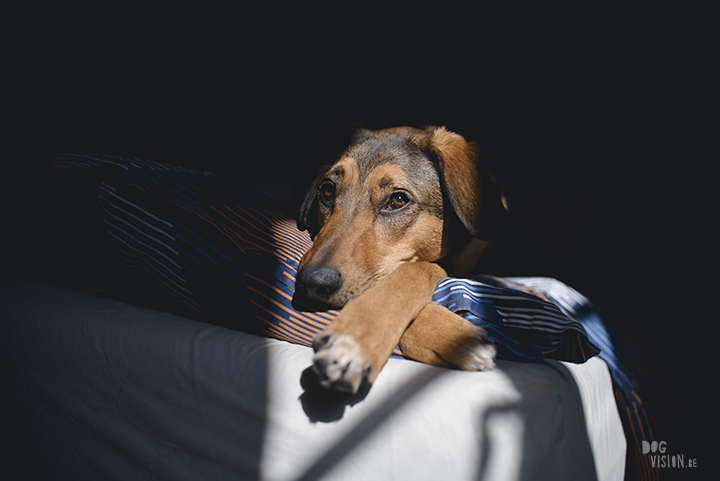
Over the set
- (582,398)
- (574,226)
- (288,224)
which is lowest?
(574,226)

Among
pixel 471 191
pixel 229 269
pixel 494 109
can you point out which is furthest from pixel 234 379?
pixel 494 109

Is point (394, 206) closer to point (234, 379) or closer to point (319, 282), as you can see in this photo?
point (319, 282)

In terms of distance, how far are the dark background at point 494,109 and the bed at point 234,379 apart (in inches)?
82.0

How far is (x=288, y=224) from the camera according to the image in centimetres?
197

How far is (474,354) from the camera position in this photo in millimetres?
974

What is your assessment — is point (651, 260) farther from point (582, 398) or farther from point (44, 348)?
point (44, 348)

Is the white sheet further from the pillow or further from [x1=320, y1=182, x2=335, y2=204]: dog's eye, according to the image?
[x1=320, y1=182, x2=335, y2=204]: dog's eye

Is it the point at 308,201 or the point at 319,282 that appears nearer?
the point at 319,282

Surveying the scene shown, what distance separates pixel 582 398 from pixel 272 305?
1086mm

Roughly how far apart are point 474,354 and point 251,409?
2.44ft

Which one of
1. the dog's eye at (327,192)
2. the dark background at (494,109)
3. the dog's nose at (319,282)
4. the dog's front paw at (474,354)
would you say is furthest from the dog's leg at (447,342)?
the dark background at (494,109)

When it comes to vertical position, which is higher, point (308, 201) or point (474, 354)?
point (308, 201)

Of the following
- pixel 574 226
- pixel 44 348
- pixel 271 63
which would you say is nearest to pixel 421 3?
pixel 271 63

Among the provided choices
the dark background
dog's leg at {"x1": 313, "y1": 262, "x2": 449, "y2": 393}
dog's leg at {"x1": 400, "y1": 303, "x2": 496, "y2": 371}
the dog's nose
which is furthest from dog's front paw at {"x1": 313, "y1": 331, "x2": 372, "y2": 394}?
the dark background
